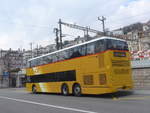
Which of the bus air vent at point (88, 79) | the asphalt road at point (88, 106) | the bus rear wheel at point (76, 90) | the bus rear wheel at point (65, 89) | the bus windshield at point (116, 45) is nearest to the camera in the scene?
the asphalt road at point (88, 106)

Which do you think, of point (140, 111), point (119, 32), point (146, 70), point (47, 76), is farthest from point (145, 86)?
point (119, 32)

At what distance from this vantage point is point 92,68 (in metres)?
16.2

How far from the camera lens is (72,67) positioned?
59.9ft

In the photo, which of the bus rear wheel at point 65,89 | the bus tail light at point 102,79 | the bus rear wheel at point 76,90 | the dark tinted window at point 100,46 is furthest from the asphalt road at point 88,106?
the bus rear wheel at point 65,89

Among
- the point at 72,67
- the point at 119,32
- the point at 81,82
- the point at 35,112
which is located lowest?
the point at 35,112

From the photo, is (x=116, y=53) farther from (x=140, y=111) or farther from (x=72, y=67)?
(x=140, y=111)

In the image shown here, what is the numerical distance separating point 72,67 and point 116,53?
4201mm

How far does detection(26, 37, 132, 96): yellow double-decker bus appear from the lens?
50.0 ft

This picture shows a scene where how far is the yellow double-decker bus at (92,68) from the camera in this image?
15234mm

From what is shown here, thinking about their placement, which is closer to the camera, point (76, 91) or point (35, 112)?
point (35, 112)

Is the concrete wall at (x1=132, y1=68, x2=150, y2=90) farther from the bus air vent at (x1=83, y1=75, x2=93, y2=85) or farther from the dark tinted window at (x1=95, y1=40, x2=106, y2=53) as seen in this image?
the dark tinted window at (x1=95, y1=40, x2=106, y2=53)

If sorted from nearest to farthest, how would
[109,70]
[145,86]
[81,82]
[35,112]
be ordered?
[35,112], [109,70], [81,82], [145,86]

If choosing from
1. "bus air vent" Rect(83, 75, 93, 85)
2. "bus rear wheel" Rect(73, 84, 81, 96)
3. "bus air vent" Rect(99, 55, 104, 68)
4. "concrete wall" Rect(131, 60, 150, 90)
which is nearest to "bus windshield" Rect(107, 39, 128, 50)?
"bus air vent" Rect(99, 55, 104, 68)

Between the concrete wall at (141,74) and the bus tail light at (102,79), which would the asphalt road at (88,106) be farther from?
the concrete wall at (141,74)
